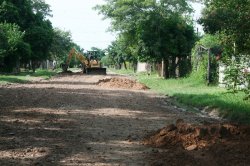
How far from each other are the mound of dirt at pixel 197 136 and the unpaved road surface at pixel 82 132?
0.48m

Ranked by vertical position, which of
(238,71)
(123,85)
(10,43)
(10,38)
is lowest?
(123,85)

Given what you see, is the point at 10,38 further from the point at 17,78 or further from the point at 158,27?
the point at 158,27

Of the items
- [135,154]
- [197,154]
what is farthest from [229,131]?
[135,154]

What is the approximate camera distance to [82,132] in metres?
12.2

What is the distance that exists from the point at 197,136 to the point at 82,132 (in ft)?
11.3

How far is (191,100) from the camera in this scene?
21047 mm

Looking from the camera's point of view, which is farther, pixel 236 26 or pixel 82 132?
pixel 82 132

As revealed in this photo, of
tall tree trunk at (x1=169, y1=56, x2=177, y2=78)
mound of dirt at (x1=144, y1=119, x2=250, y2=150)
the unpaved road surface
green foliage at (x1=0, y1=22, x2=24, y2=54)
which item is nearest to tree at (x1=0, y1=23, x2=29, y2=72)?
green foliage at (x1=0, y1=22, x2=24, y2=54)

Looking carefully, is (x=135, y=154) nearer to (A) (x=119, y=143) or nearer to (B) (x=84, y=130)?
(A) (x=119, y=143)

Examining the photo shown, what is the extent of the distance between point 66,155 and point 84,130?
10.8 feet

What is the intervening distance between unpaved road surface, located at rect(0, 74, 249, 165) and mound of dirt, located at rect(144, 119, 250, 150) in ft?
1.58

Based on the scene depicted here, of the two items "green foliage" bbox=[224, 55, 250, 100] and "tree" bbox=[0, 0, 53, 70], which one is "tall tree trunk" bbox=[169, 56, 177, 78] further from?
"green foliage" bbox=[224, 55, 250, 100]

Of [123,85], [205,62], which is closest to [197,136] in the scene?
[205,62]

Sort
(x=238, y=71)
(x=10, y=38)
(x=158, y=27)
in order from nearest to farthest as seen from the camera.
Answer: (x=238, y=71)
(x=158, y=27)
(x=10, y=38)
